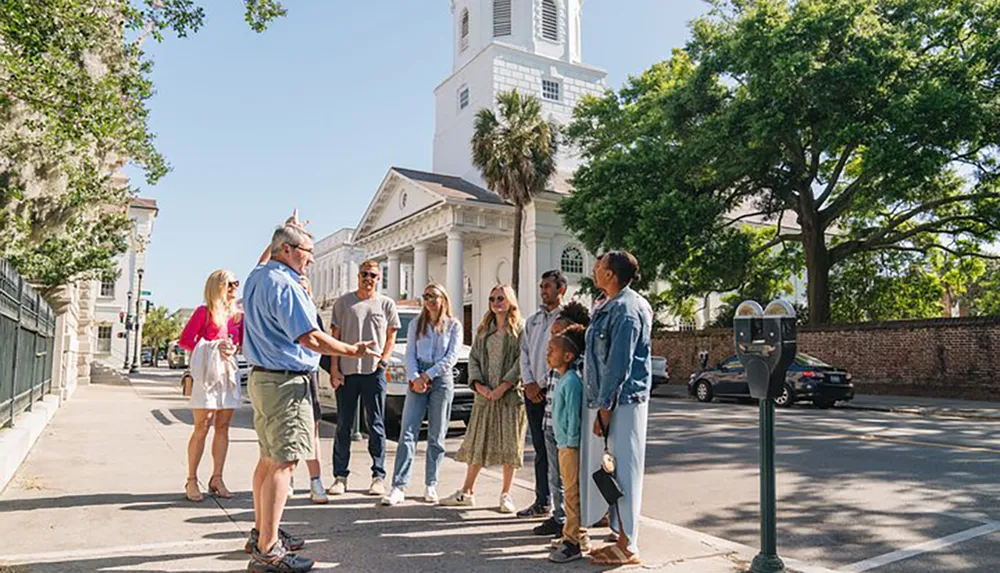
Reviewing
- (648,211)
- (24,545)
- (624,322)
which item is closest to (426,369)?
(624,322)

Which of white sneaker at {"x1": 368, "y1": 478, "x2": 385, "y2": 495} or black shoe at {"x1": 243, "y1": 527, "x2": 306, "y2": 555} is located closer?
black shoe at {"x1": 243, "y1": 527, "x2": 306, "y2": 555}

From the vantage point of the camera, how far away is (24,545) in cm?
440

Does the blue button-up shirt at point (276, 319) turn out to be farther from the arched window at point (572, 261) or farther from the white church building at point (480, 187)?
the arched window at point (572, 261)

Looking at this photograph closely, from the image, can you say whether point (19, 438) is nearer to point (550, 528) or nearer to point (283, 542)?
point (283, 542)

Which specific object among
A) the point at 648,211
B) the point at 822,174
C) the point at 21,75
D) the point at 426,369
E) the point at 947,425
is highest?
the point at 822,174

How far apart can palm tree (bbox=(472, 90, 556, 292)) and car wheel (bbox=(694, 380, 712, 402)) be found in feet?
38.0

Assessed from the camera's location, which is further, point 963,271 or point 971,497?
point 963,271

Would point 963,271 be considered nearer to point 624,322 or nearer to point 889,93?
point 889,93

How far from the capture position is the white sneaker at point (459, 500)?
5746 millimetres

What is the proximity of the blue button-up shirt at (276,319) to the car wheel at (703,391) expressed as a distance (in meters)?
17.6

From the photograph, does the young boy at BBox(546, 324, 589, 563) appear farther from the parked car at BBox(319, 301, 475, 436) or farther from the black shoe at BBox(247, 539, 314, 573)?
the parked car at BBox(319, 301, 475, 436)

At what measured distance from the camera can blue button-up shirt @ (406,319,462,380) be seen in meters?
5.91

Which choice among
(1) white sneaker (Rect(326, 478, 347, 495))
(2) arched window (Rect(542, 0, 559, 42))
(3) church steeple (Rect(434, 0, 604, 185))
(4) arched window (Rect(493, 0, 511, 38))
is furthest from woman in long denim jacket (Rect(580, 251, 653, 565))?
(2) arched window (Rect(542, 0, 559, 42))

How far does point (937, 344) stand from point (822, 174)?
894 centimetres
